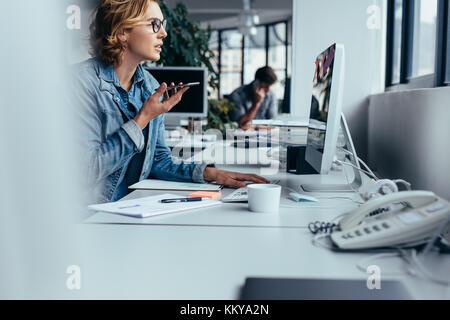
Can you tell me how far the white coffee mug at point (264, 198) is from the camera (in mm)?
1195

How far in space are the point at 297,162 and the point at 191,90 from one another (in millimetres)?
1808

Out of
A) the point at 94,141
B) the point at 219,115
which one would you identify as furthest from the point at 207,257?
the point at 219,115

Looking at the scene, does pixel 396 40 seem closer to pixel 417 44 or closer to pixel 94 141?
pixel 417 44

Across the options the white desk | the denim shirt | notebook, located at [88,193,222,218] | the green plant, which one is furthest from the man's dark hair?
the white desk

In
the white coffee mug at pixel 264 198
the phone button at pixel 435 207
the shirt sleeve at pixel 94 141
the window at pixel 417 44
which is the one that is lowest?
the white coffee mug at pixel 264 198

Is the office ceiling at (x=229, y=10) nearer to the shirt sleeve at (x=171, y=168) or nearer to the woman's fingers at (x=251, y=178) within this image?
the shirt sleeve at (x=171, y=168)

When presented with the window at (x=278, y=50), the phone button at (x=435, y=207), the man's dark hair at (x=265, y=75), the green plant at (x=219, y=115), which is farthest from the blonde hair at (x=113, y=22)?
the window at (x=278, y=50)

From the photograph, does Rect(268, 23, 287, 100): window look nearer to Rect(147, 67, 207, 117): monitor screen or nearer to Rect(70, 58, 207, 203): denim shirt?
Rect(147, 67, 207, 117): monitor screen

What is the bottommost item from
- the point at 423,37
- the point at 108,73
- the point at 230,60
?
the point at 108,73

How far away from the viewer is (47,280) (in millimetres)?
481

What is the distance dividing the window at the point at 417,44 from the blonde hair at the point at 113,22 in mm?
1279

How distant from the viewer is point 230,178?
162cm

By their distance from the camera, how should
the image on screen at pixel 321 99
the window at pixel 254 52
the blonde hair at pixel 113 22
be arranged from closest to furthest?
the image on screen at pixel 321 99 → the blonde hair at pixel 113 22 → the window at pixel 254 52

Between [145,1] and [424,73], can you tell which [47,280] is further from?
[424,73]
